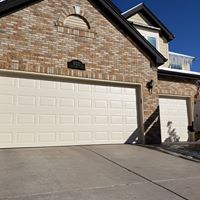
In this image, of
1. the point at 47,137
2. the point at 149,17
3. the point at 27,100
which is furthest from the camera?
the point at 149,17

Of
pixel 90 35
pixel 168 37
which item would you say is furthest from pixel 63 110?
pixel 168 37

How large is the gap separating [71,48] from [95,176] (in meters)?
5.95

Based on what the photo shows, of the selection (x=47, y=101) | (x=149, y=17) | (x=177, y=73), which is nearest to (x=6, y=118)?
(x=47, y=101)

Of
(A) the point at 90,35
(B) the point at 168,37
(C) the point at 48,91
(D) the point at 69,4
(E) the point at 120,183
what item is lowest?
(E) the point at 120,183

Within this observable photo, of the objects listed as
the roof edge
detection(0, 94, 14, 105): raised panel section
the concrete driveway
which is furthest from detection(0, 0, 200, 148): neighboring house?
the concrete driveway

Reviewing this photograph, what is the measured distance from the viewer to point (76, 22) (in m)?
10.3

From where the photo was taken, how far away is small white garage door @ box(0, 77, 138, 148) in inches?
337

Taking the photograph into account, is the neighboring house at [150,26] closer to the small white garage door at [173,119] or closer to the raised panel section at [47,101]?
the small white garage door at [173,119]

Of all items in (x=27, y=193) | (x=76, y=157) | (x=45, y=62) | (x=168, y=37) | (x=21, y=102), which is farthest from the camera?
(x=168, y=37)

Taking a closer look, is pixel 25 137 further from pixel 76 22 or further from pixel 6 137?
pixel 76 22

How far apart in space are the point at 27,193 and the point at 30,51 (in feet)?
20.0

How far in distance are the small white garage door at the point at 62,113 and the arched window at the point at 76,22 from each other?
2395 mm

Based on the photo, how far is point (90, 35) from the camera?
1044 cm

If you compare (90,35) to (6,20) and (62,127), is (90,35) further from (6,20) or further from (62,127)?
(62,127)
